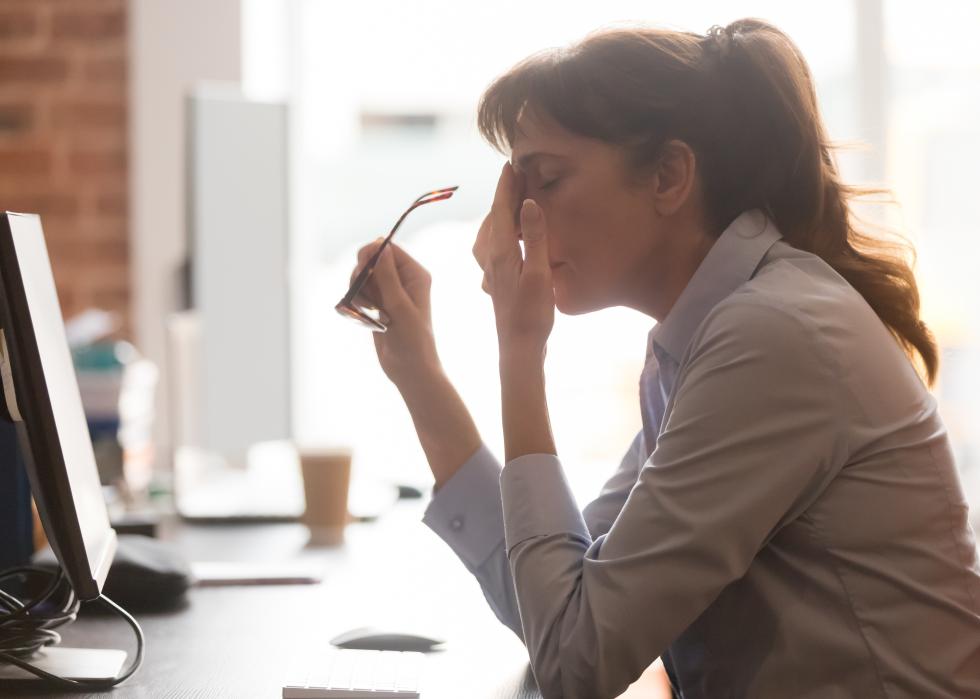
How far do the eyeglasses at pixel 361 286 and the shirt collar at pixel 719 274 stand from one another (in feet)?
0.99

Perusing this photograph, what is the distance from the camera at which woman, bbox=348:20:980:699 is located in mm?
893

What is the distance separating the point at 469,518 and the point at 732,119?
48 cm

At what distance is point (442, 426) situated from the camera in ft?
4.21

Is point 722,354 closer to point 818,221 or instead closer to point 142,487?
point 818,221

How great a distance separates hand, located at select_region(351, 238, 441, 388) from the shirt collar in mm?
333

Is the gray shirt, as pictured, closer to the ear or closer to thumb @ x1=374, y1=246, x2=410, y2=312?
the ear

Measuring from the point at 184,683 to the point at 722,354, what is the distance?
0.54 m

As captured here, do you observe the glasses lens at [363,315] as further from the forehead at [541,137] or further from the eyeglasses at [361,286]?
the forehead at [541,137]

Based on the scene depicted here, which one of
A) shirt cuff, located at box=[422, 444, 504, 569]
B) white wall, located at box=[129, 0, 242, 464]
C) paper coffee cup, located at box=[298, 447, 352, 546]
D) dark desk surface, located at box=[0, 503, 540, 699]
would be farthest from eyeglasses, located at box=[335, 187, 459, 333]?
white wall, located at box=[129, 0, 242, 464]

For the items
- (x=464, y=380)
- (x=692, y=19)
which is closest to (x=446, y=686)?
(x=464, y=380)

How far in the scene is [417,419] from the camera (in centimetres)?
130

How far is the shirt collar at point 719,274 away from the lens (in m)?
1.05

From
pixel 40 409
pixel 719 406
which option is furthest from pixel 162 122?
pixel 719 406

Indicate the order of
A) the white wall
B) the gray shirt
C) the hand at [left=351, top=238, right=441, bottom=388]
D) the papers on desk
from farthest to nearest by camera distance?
the white wall → the papers on desk → the hand at [left=351, top=238, right=441, bottom=388] → the gray shirt
